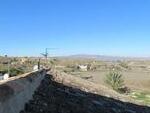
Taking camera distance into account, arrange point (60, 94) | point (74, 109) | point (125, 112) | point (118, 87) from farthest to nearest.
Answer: point (118, 87)
point (125, 112)
point (60, 94)
point (74, 109)

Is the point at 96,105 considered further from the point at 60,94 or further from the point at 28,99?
the point at 28,99

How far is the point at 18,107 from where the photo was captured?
24.7 ft

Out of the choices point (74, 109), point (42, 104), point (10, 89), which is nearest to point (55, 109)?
point (42, 104)

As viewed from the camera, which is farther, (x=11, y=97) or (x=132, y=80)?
(x=132, y=80)

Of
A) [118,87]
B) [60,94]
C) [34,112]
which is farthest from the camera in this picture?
[118,87]

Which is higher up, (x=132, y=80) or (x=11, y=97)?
(x=11, y=97)

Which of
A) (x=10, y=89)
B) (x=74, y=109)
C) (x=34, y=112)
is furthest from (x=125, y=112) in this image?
(x=10, y=89)

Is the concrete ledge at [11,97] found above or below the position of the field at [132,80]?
above

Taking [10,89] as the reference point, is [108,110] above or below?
below

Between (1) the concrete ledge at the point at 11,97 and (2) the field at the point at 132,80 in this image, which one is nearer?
(1) the concrete ledge at the point at 11,97

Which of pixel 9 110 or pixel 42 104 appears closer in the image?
pixel 9 110

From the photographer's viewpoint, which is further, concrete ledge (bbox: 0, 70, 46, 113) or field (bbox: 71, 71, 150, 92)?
field (bbox: 71, 71, 150, 92)

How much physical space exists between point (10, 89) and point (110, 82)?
226 ft

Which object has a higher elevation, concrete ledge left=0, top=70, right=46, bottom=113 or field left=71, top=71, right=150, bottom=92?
concrete ledge left=0, top=70, right=46, bottom=113
